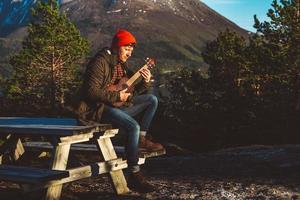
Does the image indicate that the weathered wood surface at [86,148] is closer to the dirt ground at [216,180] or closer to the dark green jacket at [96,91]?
the dirt ground at [216,180]

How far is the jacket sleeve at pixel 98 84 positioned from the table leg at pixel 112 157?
26.3 inches

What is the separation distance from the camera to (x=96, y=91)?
21.0 feet

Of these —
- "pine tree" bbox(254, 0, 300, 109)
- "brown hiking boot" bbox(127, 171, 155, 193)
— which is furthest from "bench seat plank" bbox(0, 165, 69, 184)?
"pine tree" bbox(254, 0, 300, 109)

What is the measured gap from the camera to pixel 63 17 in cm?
4369

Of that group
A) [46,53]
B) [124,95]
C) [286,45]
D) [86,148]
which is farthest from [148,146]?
[46,53]

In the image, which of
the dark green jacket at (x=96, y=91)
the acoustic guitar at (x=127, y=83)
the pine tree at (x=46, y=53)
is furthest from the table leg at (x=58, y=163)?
the pine tree at (x=46, y=53)

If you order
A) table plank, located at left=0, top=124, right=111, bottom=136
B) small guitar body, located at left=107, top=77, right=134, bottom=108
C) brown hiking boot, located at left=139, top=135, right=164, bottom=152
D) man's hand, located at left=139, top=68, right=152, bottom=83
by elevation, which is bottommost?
brown hiking boot, located at left=139, top=135, right=164, bottom=152

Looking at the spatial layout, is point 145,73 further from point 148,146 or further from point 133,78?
point 148,146

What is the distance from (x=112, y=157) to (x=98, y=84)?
1.17m

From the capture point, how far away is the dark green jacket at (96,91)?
6.42 m

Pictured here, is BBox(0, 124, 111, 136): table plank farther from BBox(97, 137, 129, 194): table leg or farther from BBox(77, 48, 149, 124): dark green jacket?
BBox(97, 137, 129, 194): table leg

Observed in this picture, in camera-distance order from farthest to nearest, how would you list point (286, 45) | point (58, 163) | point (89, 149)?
point (286, 45), point (89, 149), point (58, 163)

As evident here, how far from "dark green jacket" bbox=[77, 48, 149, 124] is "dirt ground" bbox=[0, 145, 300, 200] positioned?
4.34 feet

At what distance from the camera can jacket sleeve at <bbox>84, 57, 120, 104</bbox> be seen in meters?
6.41
